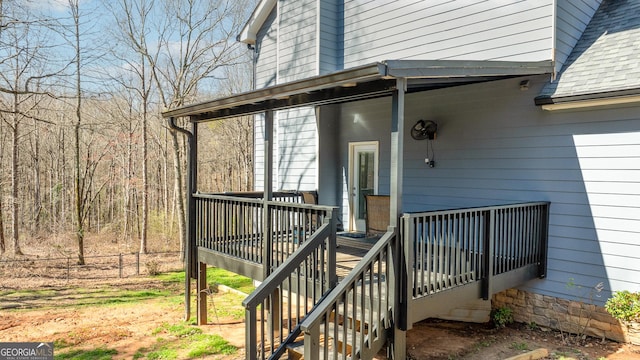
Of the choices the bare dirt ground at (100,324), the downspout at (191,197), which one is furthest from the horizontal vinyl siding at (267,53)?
the bare dirt ground at (100,324)

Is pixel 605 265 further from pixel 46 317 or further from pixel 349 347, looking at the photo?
pixel 46 317

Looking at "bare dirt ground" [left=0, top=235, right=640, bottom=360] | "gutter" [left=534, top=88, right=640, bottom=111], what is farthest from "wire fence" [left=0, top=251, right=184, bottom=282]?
"gutter" [left=534, top=88, right=640, bottom=111]

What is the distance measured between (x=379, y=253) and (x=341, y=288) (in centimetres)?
55

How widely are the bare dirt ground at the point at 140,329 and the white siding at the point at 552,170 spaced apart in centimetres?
73

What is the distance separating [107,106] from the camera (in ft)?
56.2

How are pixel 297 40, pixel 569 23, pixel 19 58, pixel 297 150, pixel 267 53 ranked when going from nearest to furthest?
pixel 569 23, pixel 297 150, pixel 297 40, pixel 267 53, pixel 19 58

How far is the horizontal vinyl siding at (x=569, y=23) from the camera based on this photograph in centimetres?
563

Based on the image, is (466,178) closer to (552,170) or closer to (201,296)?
(552,170)

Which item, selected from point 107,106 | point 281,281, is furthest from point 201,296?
point 107,106

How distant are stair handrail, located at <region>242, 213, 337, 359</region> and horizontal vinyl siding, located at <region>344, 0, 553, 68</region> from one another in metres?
3.96

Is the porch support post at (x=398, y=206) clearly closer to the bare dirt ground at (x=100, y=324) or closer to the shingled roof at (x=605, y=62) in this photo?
the shingled roof at (x=605, y=62)

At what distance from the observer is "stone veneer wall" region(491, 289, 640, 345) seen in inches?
201

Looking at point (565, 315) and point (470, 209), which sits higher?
point (470, 209)

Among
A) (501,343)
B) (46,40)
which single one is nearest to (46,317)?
(46,40)
